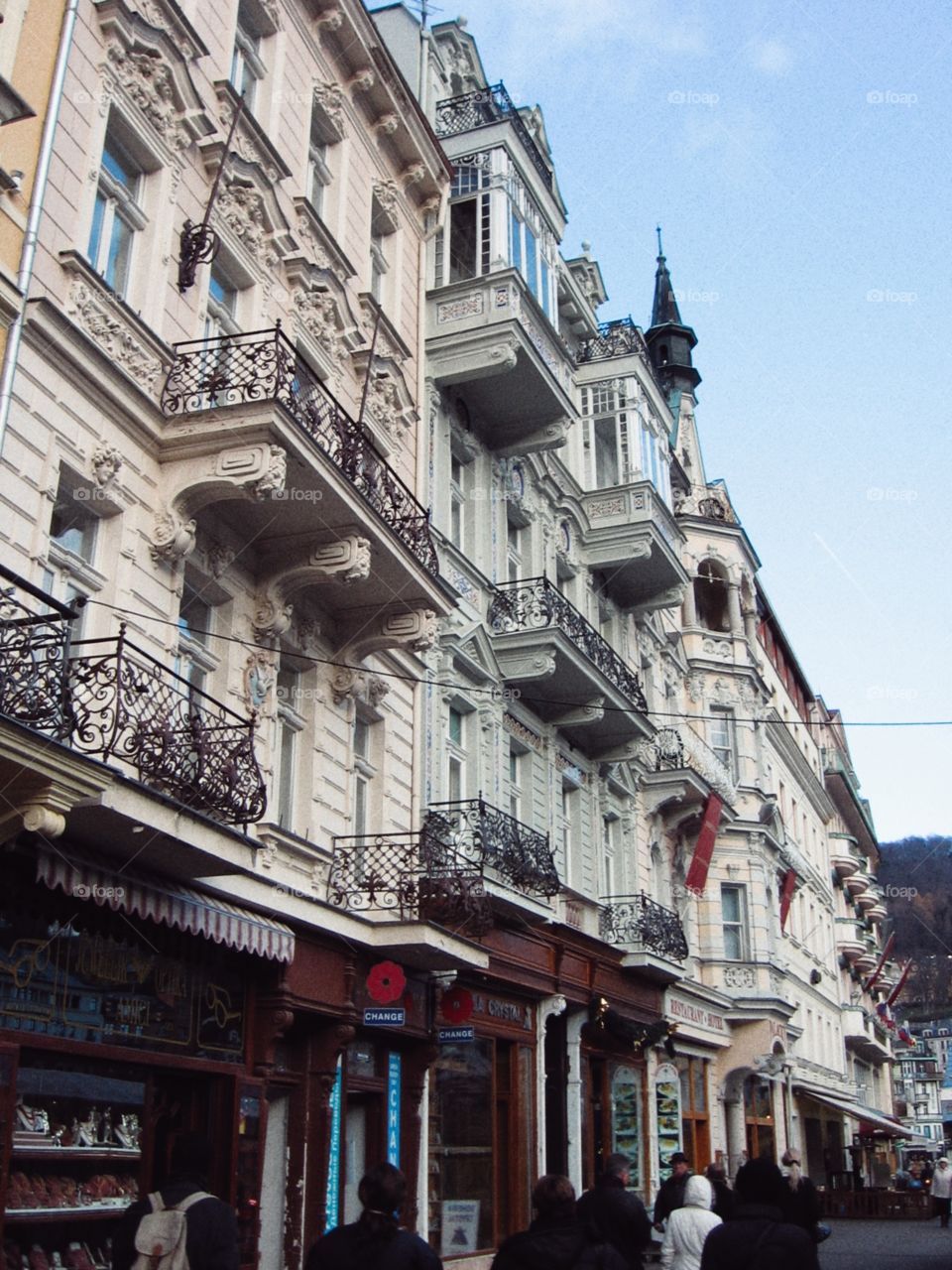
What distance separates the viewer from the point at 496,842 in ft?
59.2

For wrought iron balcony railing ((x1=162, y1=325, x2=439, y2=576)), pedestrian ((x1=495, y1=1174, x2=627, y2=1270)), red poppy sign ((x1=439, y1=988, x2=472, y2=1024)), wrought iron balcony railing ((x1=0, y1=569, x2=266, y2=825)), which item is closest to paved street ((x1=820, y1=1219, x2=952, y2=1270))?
red poppy sign ((x1=439, y1=988, x2=472, y2=1024))

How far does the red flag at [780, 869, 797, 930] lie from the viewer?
35500mm

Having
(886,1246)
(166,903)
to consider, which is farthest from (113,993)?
(886,1246)

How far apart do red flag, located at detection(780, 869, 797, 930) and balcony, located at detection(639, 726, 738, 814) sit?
5.45 m

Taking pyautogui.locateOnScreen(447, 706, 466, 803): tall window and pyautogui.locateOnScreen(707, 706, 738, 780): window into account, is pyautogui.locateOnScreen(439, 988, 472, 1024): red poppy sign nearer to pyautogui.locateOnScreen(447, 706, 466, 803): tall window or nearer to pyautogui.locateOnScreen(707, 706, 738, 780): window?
pyautogui.locateOnScreen(447, 706, 466, 803): tall window

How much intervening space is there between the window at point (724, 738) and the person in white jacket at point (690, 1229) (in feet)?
78.4

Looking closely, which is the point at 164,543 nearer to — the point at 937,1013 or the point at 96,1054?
the point at 96,1054

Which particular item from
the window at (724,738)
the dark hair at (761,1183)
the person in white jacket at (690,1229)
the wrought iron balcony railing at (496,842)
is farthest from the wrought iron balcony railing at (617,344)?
the dark hair at (761,1183)

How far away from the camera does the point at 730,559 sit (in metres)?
36.9

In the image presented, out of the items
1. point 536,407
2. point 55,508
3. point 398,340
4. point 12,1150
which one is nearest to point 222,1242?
point 12,1150

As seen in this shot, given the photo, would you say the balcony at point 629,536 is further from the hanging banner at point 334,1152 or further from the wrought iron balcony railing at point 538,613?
the hanging banner at point 334,1152

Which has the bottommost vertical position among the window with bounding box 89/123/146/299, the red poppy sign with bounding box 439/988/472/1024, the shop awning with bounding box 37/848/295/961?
the red poppy sign with bounding box 439/988/472/1024

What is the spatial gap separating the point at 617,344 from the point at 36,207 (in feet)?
59.3

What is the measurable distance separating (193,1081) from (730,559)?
27497 mm
